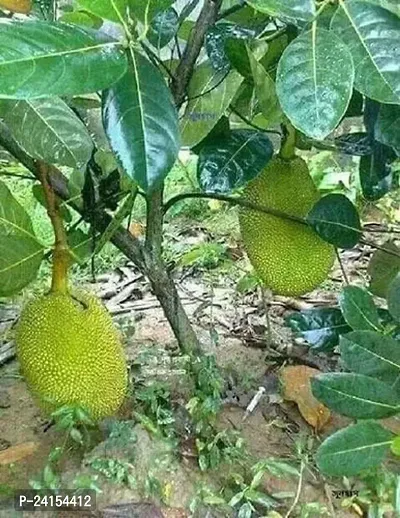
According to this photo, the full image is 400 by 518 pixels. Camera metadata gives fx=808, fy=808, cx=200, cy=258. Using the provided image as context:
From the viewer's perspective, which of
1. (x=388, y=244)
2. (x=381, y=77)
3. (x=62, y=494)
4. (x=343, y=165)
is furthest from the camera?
(x=343, y=165)

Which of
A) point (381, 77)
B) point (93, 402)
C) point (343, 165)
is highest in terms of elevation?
point (381, 77)

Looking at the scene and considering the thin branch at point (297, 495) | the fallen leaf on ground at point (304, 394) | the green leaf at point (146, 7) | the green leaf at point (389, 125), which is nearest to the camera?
the green leaf at point (146, 7)

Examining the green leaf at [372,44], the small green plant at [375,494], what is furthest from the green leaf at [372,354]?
the green leaf at [372,44]

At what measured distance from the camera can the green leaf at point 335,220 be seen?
112 cm

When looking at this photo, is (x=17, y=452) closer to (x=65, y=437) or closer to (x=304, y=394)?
(x=65, y=437)

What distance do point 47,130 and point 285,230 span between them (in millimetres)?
408

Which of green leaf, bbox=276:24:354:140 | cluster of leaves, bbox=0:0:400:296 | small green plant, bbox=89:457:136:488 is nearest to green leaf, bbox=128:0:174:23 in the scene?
cluster of leaves, bbox=0:0:400:296

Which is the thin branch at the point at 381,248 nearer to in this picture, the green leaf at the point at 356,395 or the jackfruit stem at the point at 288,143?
the jackfruit stem at the point at 288,143

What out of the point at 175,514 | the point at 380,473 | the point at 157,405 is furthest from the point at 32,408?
the point at 380,473

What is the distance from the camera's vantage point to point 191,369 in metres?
1.22

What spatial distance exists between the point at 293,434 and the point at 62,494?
411mm

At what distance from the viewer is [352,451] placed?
91 centimetres

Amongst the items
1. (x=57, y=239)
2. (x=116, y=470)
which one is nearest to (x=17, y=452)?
(x=116, y=470)

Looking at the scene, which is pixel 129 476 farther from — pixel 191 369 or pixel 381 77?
pixel 381 77
